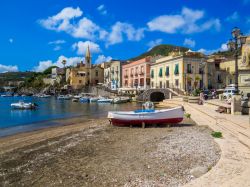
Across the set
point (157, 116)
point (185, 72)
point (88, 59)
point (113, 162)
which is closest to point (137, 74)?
point (185, 72)

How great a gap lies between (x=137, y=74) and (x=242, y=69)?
40.4 metres

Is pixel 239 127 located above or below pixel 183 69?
below

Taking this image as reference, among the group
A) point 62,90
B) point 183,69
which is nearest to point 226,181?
point 183,69

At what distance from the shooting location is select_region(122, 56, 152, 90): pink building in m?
74.3

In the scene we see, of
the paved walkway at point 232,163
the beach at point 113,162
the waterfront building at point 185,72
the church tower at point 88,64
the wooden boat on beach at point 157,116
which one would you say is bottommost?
the beach at point 113,162

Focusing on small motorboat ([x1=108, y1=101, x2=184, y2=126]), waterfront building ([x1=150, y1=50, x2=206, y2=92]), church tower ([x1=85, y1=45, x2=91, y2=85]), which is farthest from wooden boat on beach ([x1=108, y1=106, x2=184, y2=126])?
church tower ([x1=85, y1=45, x2=91, y2=85])

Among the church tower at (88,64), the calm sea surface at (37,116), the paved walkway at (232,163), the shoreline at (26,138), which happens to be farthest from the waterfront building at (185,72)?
the church tower at (88,64)

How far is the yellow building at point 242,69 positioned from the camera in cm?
4055

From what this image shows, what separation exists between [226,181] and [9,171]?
325 inches

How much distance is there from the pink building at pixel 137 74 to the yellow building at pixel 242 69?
19.3 meters

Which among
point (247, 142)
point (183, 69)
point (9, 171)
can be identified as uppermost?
point (183, 69)

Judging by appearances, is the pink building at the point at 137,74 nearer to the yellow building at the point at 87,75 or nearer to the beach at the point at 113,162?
the yellow building at the point at 87,75

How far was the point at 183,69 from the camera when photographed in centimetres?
5794

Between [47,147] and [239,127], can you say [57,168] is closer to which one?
[47,147]
